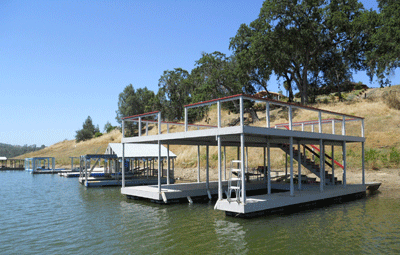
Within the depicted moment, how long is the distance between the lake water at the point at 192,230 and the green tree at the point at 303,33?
30124mm

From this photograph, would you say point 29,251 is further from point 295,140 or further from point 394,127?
point 394,127

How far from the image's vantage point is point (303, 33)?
42938 mm

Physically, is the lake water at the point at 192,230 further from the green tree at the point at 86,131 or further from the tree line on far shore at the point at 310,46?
the green tree at the point at 86,131

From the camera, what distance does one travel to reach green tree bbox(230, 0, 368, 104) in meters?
43.5

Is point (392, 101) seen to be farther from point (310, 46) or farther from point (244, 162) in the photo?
point (244, 162)

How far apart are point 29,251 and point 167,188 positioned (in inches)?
412

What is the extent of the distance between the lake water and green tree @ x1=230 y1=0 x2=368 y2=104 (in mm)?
30124

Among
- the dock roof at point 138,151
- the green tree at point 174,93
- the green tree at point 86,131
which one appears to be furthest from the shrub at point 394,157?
the green tree at point 86,131

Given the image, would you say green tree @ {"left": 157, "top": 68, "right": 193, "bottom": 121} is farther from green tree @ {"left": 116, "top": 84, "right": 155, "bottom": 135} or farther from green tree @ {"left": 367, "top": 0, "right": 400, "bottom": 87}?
green tree @ {"left": 367, "top": 0, "right": 400, "bottom": 87}

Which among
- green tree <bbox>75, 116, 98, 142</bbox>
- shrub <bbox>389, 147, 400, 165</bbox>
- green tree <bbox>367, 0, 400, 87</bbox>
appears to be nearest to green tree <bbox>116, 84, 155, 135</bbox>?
green tree <bbox>75, 116, 98, 142</bbox>

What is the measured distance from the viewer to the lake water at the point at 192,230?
10250 mm

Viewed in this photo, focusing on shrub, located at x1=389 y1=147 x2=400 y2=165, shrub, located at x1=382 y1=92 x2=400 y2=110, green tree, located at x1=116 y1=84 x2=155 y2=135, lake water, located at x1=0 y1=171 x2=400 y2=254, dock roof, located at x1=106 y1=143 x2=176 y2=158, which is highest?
green tree, located at x1=116 y1=84 x2=155 y2=135

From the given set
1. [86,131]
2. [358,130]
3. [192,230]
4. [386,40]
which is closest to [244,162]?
[192,230]

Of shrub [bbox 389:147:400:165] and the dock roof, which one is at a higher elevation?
the dock roof
